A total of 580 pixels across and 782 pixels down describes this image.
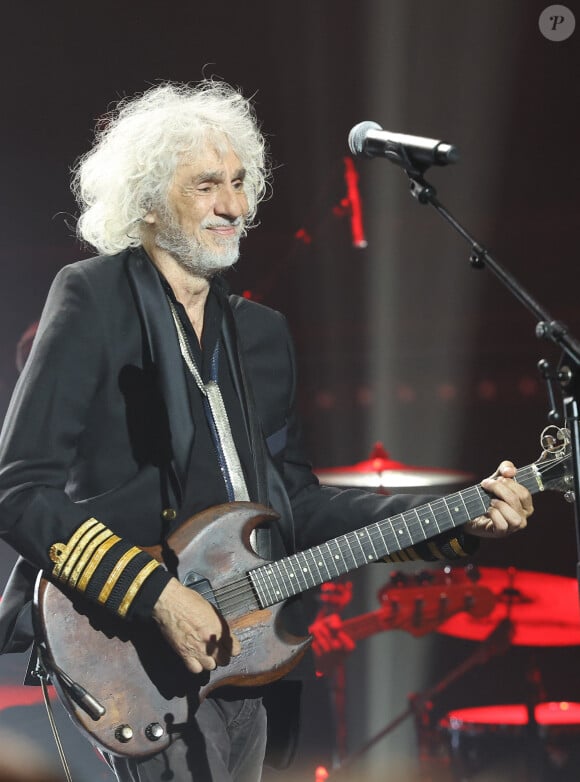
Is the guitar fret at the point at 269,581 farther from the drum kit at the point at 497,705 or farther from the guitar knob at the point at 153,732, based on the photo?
the drum kit at the point at 497,705

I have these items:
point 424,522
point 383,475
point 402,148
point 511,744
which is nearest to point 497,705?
point 511,744

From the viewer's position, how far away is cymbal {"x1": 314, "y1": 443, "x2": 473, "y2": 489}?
3939 mm

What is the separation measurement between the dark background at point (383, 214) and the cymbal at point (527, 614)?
0.20 feet

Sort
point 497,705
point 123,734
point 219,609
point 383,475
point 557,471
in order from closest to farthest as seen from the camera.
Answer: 1. point 123,734
2. point 219,609
3. point 557,471
4. point 383,475
5. point 497,705

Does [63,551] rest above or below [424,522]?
above

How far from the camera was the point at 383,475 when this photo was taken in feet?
12.9

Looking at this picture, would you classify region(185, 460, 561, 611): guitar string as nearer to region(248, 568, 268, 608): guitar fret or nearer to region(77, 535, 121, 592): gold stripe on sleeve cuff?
region(248, 568, 268, 608): guitar fret

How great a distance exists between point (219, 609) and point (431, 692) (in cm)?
208

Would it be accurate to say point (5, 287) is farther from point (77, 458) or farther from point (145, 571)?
point (145, 571)

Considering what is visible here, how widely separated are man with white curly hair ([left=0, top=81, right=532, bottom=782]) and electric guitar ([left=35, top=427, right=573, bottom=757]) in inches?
1.0

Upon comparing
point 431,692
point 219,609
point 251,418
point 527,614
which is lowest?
point 431,692

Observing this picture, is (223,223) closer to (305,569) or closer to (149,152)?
(149,152)
